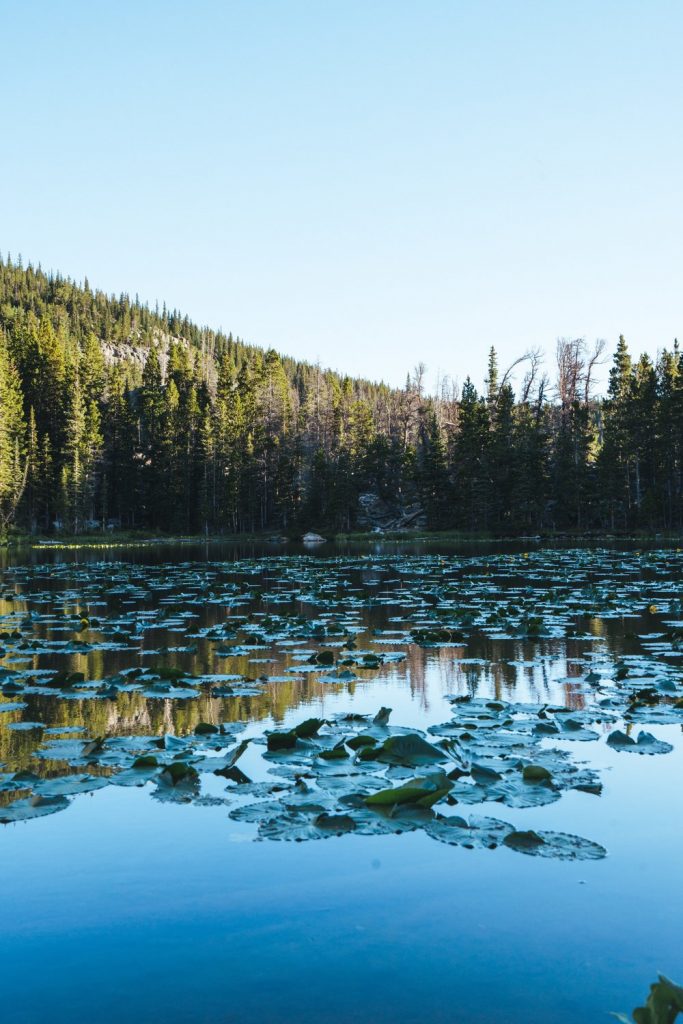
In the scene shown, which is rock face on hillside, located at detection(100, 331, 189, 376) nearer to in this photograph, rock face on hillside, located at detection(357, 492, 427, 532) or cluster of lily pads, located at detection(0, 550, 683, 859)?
rock face on hillside, located at detection(357, 492, 427, 532)

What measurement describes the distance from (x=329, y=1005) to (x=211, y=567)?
2718cm

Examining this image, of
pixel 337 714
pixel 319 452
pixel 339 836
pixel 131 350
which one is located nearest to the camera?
pixel 339 836

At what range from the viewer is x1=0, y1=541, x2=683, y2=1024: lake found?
299 centimetres

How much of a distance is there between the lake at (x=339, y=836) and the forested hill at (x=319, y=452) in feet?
164

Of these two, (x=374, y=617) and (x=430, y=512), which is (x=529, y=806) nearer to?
(x=374, y=617)

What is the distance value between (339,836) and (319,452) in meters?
69.1

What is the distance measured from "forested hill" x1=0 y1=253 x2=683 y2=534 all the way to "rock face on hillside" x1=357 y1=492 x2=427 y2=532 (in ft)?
0.69

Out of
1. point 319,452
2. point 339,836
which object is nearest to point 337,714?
point 339,836

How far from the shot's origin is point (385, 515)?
7388 cm

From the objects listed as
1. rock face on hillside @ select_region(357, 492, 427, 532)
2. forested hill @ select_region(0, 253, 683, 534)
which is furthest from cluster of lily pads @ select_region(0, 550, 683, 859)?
rock face on hillside @ select_region(357, 492, 427, 532)

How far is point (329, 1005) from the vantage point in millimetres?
2836

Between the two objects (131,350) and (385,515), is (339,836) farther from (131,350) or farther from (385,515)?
(131,350)

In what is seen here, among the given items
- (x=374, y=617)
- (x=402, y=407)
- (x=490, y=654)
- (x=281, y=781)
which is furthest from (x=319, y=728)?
(x=402, y=407)

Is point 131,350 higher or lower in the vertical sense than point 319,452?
higher
